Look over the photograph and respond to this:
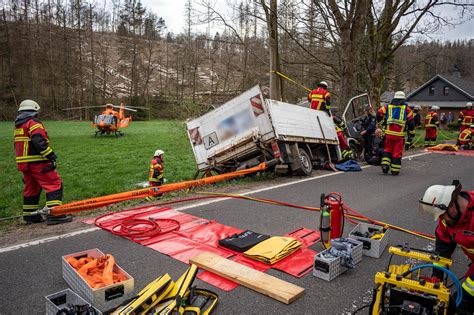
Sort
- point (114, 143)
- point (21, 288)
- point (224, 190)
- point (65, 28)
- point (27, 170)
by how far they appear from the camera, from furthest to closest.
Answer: point (65, 28) < point (114, 143) < point (224, 190) < point (27, 170) < point (21, 288)

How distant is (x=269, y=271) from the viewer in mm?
3938

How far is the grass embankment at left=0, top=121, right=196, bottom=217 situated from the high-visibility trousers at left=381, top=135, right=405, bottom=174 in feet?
18.8

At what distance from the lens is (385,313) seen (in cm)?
274

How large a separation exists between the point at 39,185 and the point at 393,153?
27.5 feet

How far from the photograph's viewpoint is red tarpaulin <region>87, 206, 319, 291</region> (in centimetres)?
399

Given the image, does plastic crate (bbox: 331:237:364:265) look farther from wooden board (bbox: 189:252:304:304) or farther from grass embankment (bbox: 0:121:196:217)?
grass embankment (bbox: 0:121:196:217)

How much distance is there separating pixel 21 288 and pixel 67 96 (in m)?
44.1

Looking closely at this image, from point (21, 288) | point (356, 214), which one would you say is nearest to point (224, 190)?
point (356, 214)

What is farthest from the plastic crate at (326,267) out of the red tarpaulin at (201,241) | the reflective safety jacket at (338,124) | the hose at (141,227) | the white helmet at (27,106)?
the reflective safety jacket at (338,124)

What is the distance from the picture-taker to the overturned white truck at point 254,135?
8609 mm

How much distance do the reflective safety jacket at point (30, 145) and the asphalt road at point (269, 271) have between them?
1.61m

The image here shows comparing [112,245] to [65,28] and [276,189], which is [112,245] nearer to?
[276,189]

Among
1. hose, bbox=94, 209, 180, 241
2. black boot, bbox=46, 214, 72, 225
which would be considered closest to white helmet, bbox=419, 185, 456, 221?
hose, bbox=94, 209, 180, 241

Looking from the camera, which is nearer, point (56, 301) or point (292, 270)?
point (56, 301)
